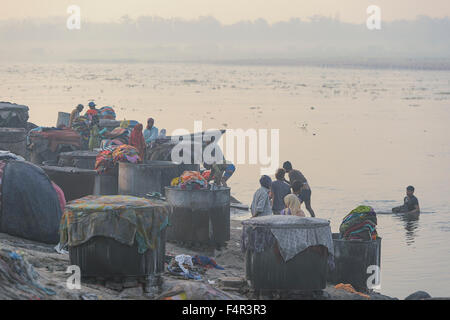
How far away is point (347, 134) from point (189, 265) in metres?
27.8

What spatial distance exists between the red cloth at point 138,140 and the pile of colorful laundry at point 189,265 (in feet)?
15.9

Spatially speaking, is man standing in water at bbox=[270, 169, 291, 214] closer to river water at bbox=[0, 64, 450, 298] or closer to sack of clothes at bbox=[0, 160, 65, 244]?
river water at bbox=[0, 64, 450, 298]

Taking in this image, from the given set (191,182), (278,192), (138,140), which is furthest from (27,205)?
(138,140)

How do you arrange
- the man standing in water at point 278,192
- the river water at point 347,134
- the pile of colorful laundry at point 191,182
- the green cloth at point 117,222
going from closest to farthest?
the green cloth at point 117,222 < the pile of colorful laundry at point 191,182 < the man standing in water at point 278,192 < the river water at point 347,134

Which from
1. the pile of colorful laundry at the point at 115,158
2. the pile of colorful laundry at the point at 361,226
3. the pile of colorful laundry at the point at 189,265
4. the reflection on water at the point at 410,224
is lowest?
the reflection on water at the point at 410,224

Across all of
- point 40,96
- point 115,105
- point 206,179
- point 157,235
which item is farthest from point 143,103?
point 157,235

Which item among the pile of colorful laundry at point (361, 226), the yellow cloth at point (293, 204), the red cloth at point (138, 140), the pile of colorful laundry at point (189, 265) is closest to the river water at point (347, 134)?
the pile of colorful laundry at point (361, 226)

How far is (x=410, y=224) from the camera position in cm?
1952

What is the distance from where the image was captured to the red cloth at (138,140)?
1722 centimetres

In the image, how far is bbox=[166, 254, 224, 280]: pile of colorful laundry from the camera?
11664 millimetres

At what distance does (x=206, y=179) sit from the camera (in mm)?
15672

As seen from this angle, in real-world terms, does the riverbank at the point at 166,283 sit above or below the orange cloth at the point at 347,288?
above

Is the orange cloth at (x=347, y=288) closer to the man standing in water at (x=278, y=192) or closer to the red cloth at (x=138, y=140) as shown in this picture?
the man standing in water at (x=278, y=192)

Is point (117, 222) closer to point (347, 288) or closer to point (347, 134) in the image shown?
point (347, 288)
